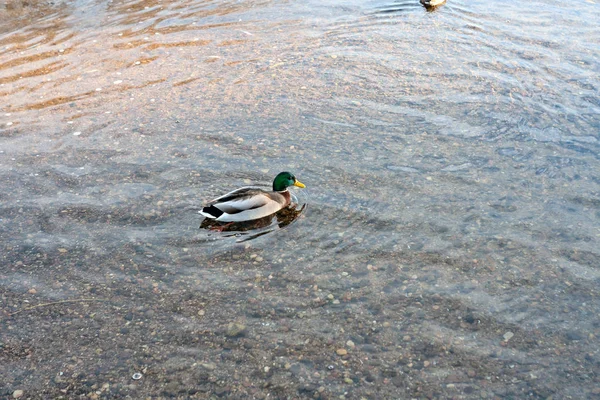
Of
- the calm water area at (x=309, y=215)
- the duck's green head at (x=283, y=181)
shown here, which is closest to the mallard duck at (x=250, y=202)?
the duck's green head at (x=283, y=181)

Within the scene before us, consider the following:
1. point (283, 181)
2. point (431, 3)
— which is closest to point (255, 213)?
point (283, 181)

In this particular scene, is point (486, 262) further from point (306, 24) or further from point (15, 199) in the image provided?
point (306, 24)

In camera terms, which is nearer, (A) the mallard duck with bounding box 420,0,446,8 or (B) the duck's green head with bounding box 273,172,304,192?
(B) the duck's green head with bounding box 273,172,304,192

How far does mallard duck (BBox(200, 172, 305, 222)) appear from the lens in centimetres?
605

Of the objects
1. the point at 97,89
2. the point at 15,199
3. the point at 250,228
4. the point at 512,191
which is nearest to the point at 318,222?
the point at 250,228

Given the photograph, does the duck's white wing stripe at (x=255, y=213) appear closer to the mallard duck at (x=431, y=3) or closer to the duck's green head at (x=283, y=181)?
the duck's green head at (x=283, y=181)

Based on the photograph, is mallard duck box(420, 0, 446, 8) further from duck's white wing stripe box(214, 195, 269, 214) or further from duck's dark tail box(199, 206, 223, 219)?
duck's dark tail box(199, 206, 223, 219)

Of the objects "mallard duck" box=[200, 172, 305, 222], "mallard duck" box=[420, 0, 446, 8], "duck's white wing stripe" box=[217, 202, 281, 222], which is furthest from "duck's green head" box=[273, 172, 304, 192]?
"mallard duck" box=[420, 0, 446, 8]

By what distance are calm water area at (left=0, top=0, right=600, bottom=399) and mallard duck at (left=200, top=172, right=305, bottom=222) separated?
195 mm

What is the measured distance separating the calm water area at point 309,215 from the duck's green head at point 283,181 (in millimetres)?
291

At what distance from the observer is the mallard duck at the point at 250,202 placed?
6.05 meters

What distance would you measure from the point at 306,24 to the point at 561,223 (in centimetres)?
704

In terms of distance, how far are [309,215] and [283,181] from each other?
17.6 inches

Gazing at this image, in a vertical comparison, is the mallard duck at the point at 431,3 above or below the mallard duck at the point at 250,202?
above
